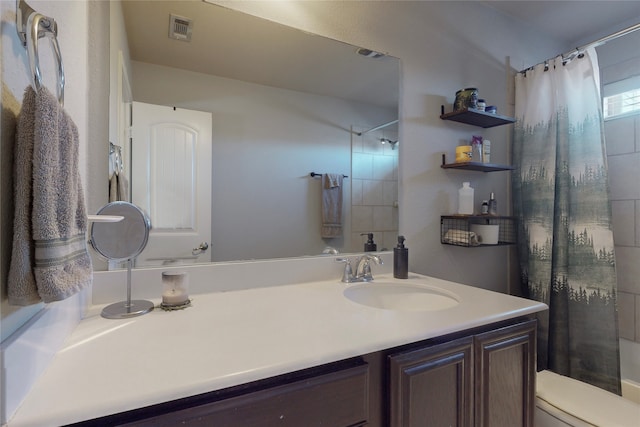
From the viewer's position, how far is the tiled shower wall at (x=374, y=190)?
1.46 metres

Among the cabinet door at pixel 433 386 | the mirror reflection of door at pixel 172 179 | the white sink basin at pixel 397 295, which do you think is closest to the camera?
the cabinet door at pixel 433 386

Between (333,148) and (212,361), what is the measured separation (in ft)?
3.40

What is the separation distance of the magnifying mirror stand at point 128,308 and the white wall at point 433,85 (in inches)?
45.5

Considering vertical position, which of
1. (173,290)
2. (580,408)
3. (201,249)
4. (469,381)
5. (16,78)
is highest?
(16,78)

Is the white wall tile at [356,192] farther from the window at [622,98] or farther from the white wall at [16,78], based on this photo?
the window at [622,98]

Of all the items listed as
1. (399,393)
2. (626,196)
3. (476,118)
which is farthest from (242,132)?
(626,196)

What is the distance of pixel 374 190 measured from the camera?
1.50m

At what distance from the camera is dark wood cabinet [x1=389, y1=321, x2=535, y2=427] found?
2.47 feet

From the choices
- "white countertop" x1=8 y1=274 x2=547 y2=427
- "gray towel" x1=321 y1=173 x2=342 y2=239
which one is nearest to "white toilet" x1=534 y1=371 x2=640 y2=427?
"white countertop" x1=8 y1=274 x2=547 y2=427

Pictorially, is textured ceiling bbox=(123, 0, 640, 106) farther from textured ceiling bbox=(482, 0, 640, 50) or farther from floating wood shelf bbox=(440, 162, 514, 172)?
floating wood shelf bbox=(440, 162, 514, 172)

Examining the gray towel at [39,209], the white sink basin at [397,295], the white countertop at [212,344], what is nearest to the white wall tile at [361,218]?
the white sink basin at [397,295]

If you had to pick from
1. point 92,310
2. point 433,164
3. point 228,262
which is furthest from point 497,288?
point 92,310

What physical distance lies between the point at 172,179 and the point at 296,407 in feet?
2.86

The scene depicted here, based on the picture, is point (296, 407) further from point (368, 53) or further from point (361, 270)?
point (368, 53)
